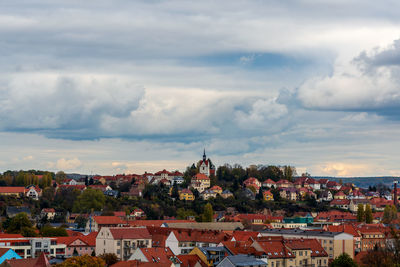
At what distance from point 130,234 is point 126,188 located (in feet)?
281

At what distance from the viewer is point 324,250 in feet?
275

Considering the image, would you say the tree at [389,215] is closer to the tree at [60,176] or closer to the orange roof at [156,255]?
the orange roof at [156,255]

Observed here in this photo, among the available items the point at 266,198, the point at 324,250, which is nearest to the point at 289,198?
the point at 266,198

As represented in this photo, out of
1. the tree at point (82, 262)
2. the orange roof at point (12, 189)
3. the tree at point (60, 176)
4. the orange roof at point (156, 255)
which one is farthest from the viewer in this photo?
the tree at point (60, 176)

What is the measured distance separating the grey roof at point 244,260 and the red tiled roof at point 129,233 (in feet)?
57.5

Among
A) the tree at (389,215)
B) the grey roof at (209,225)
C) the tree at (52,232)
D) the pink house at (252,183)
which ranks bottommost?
the tree at (52,232)

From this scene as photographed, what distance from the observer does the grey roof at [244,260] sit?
226ft

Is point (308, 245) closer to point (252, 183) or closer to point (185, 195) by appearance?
point (185, 195)

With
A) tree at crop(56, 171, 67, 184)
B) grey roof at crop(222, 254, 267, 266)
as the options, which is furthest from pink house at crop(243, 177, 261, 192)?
grey roof at crop(222, 254, 267, 266)

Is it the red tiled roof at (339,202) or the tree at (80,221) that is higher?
the red tiled roof at (339,202)

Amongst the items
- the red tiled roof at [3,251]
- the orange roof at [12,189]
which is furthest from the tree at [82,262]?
the orange roof at [12,189]

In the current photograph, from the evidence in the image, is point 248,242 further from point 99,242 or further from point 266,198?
point 266,198

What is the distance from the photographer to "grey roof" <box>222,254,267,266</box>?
6881cm

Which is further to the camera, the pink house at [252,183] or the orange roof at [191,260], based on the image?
the pink house at [252,183]
